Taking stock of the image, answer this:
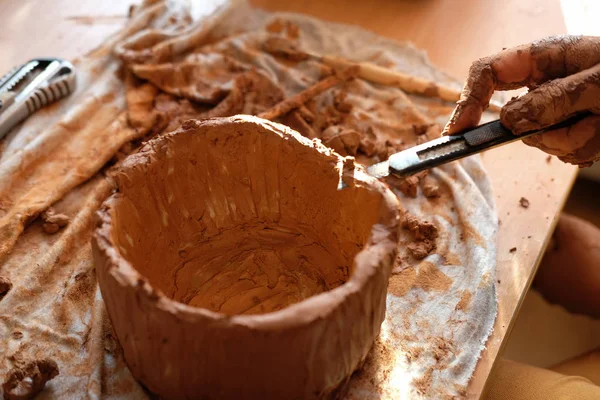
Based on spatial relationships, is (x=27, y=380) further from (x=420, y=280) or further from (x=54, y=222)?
(x=420, y=280)

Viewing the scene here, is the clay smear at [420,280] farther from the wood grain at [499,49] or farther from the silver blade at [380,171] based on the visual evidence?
the silver blade at [380,171]

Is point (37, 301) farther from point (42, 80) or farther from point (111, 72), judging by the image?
point (111, 72)

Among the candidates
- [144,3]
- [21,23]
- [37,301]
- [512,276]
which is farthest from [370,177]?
[21,23]

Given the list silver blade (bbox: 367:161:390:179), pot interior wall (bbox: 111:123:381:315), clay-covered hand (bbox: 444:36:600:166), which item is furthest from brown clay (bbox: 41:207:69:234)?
clay-covered hand (bbox: 444:36:600:166)

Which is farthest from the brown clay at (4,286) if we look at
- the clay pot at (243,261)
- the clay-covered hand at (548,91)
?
the clay-covered hand at (548,91)

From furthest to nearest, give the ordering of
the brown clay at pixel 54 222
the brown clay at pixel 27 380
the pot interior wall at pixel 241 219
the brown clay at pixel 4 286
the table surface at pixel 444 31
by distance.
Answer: the table surface at pixel 444 31
the brown clay at pixel 54 222
the brown clay at pixel 4 286
the pot interior wall at pixel 241 219
the brown clay at pixel 27 380

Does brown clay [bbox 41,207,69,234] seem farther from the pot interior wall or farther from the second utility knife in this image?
the second utility knife
